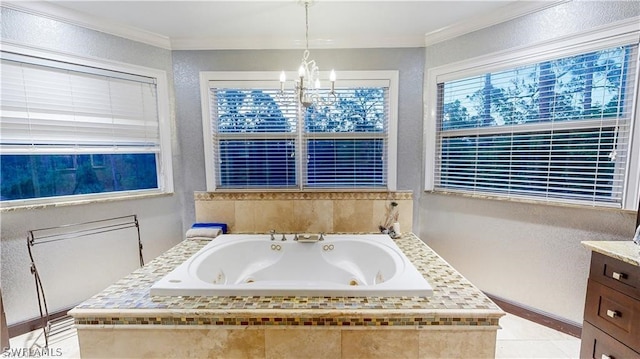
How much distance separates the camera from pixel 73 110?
2020 millimetres

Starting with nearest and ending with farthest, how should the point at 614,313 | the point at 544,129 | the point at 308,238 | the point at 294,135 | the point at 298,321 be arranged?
the point at 298,321 < the point at 614,313 < the point at 544,129 < the point at 308,238 < the point at 294,135

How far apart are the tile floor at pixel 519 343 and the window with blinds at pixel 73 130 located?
1.02m

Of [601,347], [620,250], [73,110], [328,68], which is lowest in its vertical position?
[601,347]

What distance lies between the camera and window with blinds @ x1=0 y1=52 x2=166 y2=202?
1.82 meters

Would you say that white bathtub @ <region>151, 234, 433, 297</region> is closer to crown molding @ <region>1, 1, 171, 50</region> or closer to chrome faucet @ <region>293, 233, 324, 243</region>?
chrome faucet @ <region>293, 233, 324, 243</region>

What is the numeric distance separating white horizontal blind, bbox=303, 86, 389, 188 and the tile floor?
151 centimetres

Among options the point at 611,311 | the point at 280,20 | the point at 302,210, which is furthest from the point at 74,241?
the point at 611,311

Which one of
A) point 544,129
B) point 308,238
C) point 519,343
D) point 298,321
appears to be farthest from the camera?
point 308,238

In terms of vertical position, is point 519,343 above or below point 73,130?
below

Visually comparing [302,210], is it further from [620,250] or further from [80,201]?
[620,250]

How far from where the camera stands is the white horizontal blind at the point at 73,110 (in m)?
1.80

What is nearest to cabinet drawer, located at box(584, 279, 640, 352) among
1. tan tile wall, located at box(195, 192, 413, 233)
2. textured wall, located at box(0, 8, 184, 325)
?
tan tile wall, located at box(195, 192, 413, 233)

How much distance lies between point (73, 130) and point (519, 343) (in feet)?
12.1

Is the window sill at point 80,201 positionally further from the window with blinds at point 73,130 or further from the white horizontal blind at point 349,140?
the white horizontal blind at point 349,140
